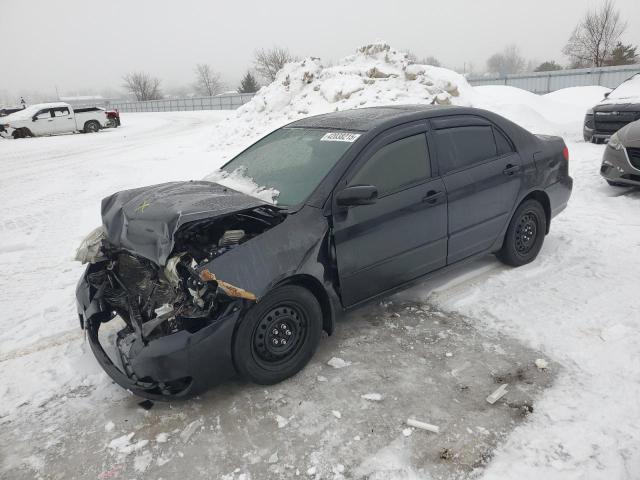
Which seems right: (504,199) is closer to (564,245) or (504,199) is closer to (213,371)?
(564,245)

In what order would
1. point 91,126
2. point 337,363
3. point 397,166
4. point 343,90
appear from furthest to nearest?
point 91,126, point 343,90, point 397,166, point 337,363

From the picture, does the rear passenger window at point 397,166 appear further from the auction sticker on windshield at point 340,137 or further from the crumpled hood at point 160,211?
the crumpled hood at point 160,211

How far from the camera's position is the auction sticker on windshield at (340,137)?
3.62m

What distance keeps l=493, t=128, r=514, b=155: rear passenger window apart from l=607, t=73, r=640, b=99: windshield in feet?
27.9

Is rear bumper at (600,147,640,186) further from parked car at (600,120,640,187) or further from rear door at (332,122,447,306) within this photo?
rear door at (332,122,447,306)

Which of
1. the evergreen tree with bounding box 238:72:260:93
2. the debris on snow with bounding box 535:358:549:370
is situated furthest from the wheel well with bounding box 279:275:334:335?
the evergreen tree with bounding box 238:72:260:93

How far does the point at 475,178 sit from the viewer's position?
416 cm

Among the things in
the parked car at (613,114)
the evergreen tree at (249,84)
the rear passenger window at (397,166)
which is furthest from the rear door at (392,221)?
the evergreen tree at (249,84)

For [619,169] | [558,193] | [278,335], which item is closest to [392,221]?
[278,335]

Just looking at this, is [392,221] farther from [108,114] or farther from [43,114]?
[108,114]

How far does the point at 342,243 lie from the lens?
336 centimetres

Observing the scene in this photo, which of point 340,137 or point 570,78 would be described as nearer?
point 340,137

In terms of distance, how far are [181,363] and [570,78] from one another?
2984cm

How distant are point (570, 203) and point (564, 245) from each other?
176cm
